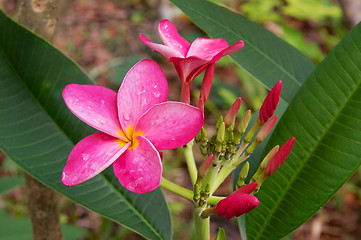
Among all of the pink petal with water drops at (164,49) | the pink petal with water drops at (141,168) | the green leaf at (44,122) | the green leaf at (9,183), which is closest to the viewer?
the pink petal with water drops at (141,168)

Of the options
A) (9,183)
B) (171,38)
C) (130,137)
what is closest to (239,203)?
(130,137)

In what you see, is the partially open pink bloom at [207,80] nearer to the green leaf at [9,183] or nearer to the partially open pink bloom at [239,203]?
the partially open pink bloom at [239,203]

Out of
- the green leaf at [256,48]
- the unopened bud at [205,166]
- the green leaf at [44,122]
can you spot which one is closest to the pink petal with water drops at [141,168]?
the unopened bud at [205,166]

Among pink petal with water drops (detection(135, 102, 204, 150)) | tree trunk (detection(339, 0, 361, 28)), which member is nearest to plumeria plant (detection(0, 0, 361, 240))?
pink petal with water drops (detection(135, 102, 204, 150))

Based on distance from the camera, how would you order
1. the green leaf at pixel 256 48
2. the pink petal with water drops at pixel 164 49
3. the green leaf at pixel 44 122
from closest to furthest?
the pink petal with water drops at pixel 164 49, the green leaf at pixel 44 122, the green leaf at pixel 256 48

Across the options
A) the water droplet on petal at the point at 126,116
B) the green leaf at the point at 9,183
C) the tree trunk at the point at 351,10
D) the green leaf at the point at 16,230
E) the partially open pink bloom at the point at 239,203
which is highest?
the tree trunk at the point at 351,10

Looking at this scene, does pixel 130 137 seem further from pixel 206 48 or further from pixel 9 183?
pixel 9 183

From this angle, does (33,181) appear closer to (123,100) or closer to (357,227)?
(123,100)

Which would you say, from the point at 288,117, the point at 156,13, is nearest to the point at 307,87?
the point at 288,117
